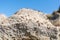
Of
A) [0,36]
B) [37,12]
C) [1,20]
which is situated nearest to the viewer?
[0,36]

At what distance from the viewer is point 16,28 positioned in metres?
3.48

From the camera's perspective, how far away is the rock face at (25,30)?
3.43 m

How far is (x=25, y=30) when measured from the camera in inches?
137

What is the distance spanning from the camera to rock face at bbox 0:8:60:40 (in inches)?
135

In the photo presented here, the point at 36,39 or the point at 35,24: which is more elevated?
the point at 35,24

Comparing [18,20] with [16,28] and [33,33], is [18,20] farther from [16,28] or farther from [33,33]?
[33,33]

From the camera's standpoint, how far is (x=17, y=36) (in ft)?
11.4

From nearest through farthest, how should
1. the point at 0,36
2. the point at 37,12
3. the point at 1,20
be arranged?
the point at 0,36, the point at 1,20, the point at 37,12

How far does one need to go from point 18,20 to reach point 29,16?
0.88 ft

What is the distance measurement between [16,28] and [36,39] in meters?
0.42

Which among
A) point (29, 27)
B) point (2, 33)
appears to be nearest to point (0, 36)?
point (2, 33)

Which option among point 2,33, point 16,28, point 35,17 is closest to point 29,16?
point 35,17

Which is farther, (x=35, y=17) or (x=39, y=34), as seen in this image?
(x=35, y=17)

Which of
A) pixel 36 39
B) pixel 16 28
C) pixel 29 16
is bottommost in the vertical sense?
pixel 36 39
